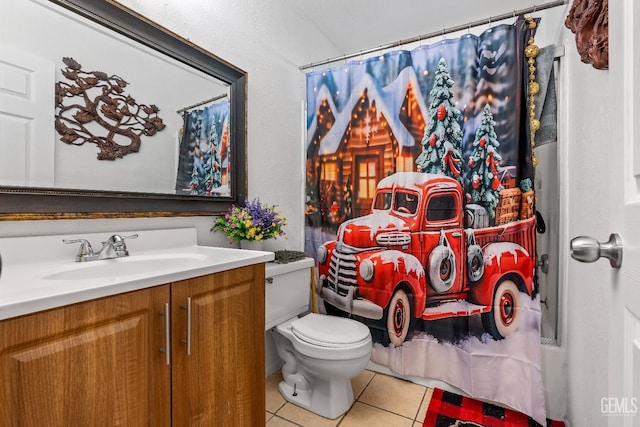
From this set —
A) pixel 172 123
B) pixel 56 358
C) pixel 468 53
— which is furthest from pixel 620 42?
pixel 172 123

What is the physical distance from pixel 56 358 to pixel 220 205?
1.06 meters

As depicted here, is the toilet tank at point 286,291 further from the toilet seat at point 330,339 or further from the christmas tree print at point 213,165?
the christmas tree print at point 213,165

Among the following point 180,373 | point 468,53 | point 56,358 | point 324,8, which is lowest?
point 180,373

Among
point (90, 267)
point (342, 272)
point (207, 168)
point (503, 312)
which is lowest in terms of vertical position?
point (503, 312)

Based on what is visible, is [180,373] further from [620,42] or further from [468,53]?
[468,53]

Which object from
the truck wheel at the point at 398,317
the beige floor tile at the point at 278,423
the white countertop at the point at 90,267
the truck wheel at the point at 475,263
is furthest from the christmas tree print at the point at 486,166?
the beige floor tile at the point at 278,423

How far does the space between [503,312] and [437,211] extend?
0.63 meters

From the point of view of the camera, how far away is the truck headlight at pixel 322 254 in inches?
85.5

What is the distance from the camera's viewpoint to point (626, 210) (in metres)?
0.49

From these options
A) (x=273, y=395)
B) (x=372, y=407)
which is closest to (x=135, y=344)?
(x=273, y=395)

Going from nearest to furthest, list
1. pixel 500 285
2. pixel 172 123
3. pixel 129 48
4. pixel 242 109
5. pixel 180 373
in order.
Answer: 1. pixel 180 373
2. pixel 129 48
3. pixel 172 123
4. pixel 500 285
5. pixel 242 109

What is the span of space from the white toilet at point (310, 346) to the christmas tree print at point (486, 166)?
0.94 meters

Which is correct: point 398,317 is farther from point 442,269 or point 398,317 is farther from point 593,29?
point 593,29

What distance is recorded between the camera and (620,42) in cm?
52
